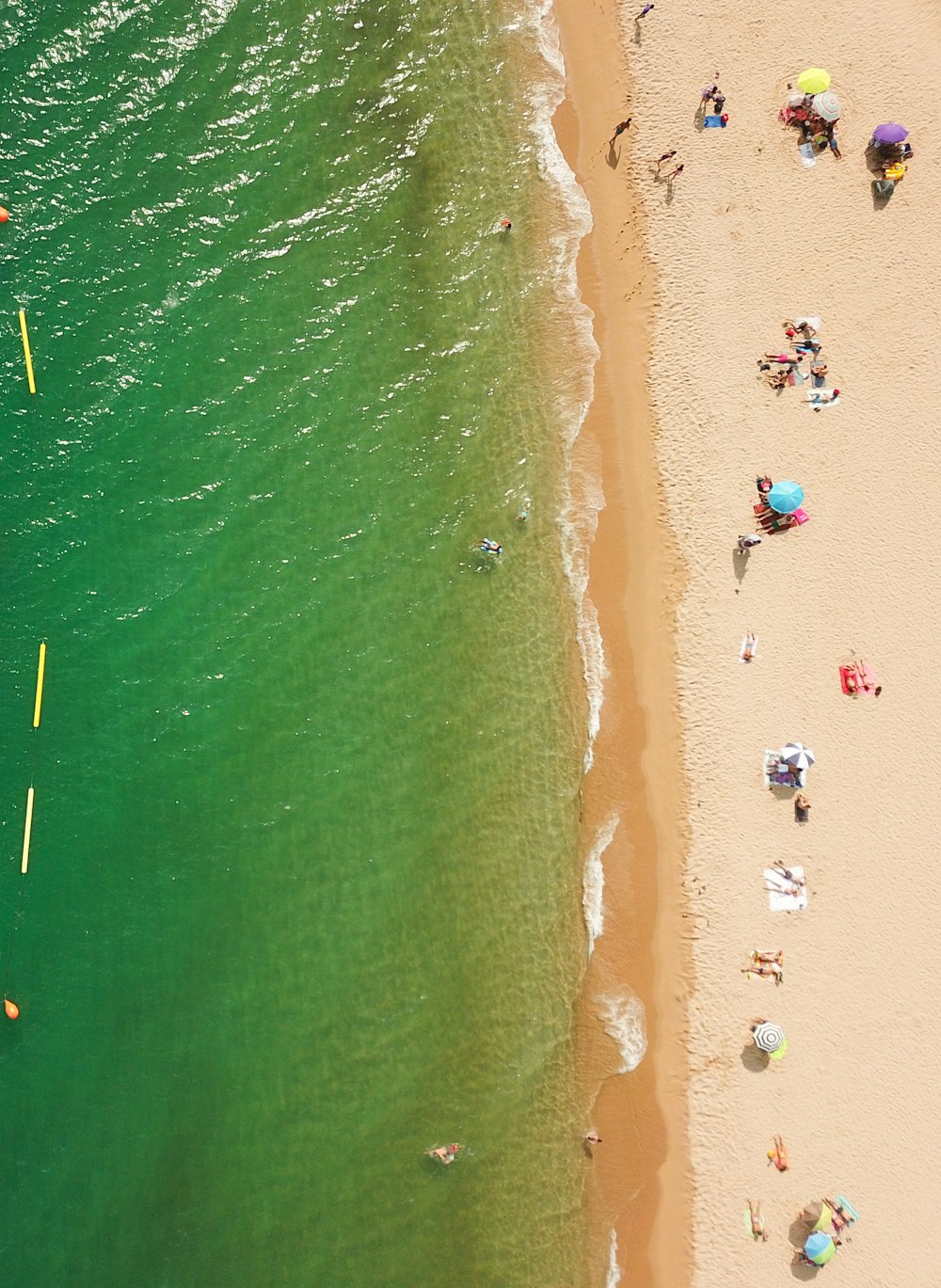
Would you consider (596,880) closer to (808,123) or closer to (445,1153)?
(445,1153)

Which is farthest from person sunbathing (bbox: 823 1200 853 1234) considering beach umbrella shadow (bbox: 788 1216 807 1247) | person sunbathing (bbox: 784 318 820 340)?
person sunbathing (bbox: 784 318 820 340)

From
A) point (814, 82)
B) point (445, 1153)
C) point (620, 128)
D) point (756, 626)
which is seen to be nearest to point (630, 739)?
point (756, 626)

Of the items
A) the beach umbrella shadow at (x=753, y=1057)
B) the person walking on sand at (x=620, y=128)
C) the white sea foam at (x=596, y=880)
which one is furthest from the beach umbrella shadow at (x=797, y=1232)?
the person walking on sand at (x=620, y=128)

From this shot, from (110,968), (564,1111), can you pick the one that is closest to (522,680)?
(564,1111)

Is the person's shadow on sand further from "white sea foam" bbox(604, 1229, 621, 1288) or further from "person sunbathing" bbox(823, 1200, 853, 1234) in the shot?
"white sea foam" bbox(604, 1229, 621, 1288)

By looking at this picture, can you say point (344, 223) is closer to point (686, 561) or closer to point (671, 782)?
point (686, 561)

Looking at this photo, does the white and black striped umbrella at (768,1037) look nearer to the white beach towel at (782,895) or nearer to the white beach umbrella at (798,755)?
the white beach towel at (782,895)
